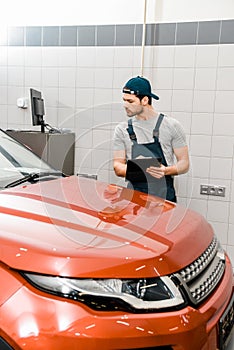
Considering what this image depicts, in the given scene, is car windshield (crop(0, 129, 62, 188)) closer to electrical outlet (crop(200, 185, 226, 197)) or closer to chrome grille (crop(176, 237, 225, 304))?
chrome grille (crop(176, 237, 225, 304))

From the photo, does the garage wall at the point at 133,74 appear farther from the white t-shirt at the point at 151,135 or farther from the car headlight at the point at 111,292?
the car headlight at the point at 111,292

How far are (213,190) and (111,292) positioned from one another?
2.58 meters

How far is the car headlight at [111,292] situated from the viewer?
1095 mm

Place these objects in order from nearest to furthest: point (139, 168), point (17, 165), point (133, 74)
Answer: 1. point (17, 165)
2. point (139, 168)
3. point (133, 74)

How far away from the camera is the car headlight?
3.59 ft

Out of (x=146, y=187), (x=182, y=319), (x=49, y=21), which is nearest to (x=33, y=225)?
(x=182, y=319)

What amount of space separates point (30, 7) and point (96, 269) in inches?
138

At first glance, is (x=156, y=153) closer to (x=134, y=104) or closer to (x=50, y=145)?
(x=134, y=104)

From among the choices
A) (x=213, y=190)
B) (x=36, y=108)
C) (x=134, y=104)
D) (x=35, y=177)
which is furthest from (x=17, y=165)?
(x=213, y=190)

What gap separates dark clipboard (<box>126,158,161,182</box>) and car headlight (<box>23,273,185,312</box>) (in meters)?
1.21

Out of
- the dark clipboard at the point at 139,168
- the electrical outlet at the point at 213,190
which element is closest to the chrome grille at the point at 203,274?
the dark clipboard at the point at 139,168

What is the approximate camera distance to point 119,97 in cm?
372

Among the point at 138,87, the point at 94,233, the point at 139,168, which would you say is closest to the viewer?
the point at 94,233

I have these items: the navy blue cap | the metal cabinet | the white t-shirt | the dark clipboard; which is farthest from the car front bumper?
the metal cabinet
